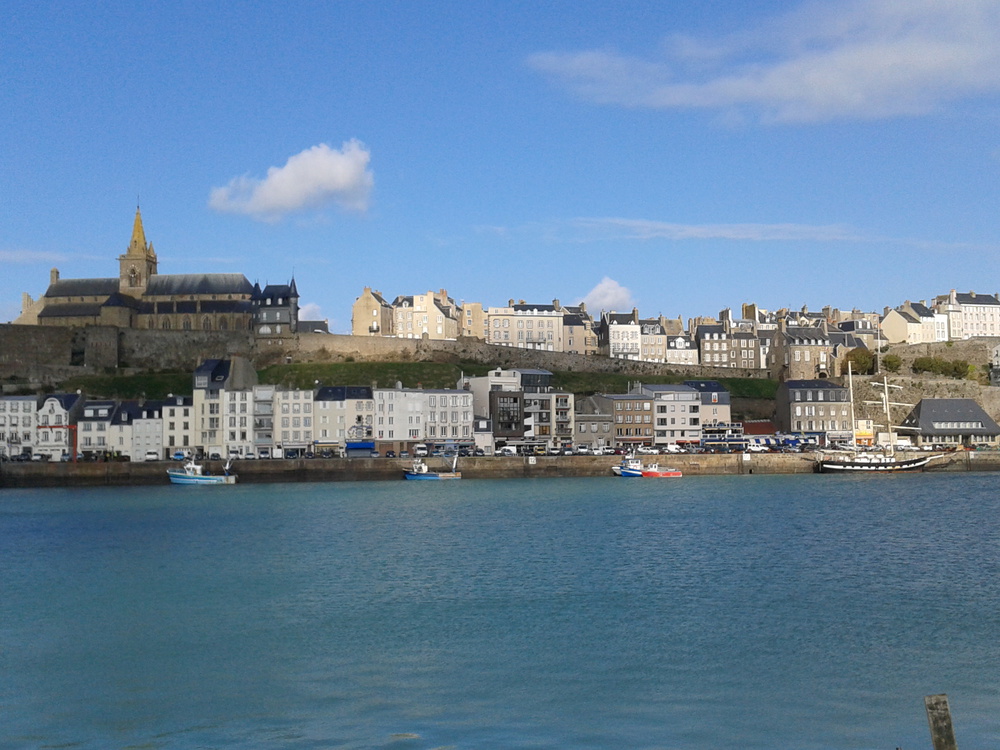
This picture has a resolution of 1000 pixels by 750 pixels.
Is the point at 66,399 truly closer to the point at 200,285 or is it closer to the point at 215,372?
the point at 215,372

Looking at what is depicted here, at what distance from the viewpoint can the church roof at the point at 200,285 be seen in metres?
78.6

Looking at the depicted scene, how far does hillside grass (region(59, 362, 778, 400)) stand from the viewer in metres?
64.1

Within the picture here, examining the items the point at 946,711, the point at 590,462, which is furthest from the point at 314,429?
the point at 946,711

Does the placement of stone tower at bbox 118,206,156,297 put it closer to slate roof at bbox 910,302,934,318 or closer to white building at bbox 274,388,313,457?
white building at bbox 274,388,313,457

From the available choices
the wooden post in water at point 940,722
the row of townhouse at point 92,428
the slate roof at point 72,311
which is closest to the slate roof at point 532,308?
the slate roof at point 72,311

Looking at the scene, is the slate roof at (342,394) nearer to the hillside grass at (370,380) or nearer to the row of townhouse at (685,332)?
the hillside grass at (370,380)

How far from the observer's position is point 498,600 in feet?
68.8

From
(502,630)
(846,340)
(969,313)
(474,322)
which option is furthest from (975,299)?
(502,630)

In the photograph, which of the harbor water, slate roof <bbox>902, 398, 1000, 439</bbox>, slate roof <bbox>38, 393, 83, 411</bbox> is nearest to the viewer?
the harbor water

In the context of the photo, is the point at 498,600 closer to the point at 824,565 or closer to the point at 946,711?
the point at 824,565

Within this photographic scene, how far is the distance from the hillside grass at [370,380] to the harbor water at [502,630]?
2941cm

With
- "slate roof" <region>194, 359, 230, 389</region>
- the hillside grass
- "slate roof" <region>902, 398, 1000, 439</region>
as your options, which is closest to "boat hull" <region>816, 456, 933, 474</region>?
"slate roof" <region>902, 398, 1000, 439</region>

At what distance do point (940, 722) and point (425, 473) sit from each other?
141 feet

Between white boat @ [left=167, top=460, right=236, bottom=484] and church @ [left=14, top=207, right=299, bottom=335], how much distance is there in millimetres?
23179
